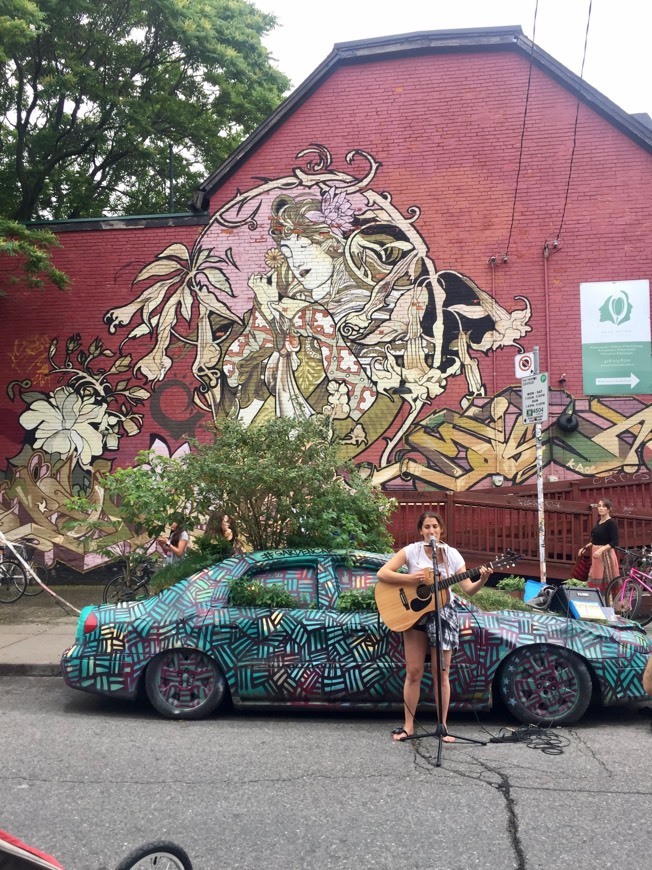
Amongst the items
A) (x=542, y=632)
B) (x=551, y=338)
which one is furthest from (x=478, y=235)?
(x=542, y=632)

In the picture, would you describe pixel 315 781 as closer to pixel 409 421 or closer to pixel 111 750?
pixel 111 750

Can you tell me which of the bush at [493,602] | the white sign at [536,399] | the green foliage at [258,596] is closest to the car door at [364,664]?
the green foliage at [258,596]

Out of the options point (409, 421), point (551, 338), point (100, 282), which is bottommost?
point (409, 421)

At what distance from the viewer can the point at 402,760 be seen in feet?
17.3

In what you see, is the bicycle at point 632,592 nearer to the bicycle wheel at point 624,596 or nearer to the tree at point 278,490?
the bicycle wheel at point 624,596

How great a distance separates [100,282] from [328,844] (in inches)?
459

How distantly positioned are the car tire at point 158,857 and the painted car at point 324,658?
3229mm

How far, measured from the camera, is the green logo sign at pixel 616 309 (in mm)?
12672

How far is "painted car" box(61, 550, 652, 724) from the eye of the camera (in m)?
6.05

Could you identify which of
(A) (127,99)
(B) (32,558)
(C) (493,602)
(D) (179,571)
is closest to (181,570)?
(D) (179,571)

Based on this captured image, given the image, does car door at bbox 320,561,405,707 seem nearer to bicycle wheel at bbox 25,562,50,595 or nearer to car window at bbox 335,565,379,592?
car window at bbox 335,565,379,592

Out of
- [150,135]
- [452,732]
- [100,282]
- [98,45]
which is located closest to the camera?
[452,732]

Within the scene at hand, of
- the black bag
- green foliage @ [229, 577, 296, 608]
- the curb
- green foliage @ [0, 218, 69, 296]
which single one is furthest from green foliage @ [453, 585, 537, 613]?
green foliage @ [0, 218, 69, 296]

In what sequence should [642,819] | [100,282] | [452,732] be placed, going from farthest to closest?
[100,282], [452,732], [642,819]
